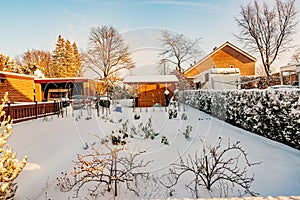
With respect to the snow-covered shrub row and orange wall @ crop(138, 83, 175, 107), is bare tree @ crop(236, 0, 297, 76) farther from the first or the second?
the snow-covered shrub row

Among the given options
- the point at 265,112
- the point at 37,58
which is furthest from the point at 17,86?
the point at 37,58

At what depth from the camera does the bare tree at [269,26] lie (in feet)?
55.6

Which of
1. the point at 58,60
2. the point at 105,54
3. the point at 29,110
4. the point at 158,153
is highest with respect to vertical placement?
the point at 58,60

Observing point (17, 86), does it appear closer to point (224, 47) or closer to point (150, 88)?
point (150, 88)

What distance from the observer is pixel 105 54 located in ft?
84.5

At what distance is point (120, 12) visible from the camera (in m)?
9.20

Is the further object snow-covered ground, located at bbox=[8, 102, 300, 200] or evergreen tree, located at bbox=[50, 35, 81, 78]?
evergreen tree, located at bbox=[50, 35, 81, 78]

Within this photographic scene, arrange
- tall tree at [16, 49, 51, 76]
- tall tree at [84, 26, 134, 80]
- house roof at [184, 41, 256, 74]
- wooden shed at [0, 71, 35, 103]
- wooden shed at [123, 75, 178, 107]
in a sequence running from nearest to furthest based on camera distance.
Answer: wooden shed at [0, 71, 35, 103] → wooden shed at [123, 75, 178, 107] → house roof at [184, 41, 256, 74] → tall tree at [84, 26, 134, 80] → tall tree at [16, 49, 51, 76]

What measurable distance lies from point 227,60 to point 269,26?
6.34 m

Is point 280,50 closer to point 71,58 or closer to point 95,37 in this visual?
point 95,37

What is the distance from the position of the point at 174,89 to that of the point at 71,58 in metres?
25.7

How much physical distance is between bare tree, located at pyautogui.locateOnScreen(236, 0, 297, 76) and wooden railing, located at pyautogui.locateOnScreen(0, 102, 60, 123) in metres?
16.4

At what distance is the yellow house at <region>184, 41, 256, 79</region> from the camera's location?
23.0 metres

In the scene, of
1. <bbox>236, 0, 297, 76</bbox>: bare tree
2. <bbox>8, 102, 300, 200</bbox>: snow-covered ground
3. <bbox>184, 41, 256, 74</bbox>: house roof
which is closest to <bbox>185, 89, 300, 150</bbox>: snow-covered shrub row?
<bbox>8, 102, 300, 200</bbox>: snow-covered ground
